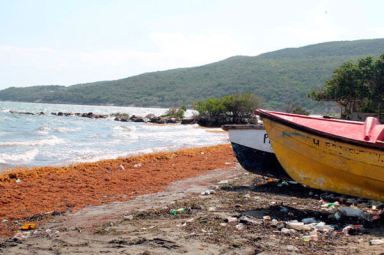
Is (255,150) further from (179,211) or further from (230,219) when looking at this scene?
(230,219)

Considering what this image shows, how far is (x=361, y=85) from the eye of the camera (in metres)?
35.9

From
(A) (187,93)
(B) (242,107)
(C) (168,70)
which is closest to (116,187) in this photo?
(B) (242,107)

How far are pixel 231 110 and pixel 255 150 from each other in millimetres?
42891

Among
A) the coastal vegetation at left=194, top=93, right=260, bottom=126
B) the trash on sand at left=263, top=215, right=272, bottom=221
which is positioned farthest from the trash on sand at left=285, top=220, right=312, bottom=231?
the coastal vegetation at left=194, top=93, right=260, bottom=126

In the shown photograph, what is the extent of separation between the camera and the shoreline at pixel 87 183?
915 centimetres

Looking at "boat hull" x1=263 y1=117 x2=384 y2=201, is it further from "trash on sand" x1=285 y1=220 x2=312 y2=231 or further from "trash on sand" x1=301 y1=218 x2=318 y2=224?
"trash on sand" x1=285 y1=220 x2=312 y2=231

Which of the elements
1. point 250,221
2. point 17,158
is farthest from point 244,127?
point 17,158

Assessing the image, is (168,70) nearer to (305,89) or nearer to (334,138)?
(305,89)

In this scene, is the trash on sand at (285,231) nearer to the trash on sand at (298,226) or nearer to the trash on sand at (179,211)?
the trash on sand at (298,226)

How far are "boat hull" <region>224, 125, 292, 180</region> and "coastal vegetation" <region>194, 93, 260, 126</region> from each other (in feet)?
135

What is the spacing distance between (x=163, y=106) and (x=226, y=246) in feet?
470

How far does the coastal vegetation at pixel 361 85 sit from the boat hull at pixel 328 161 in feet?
Result: 93.8

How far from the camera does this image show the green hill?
124 meters

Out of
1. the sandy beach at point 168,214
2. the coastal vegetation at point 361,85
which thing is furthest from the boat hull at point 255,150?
the coastal vegetation at point 361,85
